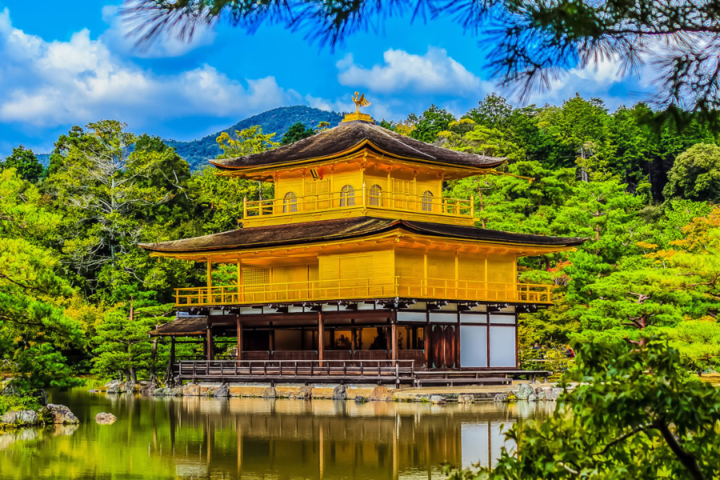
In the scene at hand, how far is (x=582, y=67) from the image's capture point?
6.57 m

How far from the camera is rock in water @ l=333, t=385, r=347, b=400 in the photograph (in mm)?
27486

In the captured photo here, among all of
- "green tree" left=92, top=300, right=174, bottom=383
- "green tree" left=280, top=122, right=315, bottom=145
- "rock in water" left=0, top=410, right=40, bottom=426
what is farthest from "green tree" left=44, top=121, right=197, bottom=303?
"rock in water" left=0, top=410, right=40, bottom=426

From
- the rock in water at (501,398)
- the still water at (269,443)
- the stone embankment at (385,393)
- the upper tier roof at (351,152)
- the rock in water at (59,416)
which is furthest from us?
the upper tier roof at (351,152)

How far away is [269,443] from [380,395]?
10.3m

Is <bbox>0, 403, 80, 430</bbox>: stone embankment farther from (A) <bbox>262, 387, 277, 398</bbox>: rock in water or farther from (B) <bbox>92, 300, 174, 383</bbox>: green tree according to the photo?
(B) <bbox>92, 300, 174, 383</bbox>: green tree

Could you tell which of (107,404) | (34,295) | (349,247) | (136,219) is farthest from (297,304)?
(136,219)

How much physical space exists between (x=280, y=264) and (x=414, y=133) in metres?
29.7

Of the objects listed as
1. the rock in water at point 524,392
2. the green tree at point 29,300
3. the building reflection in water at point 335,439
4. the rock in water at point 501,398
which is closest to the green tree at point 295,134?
the rock in water at point 524,392

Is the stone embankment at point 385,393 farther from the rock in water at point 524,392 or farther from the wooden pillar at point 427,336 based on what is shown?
the wooden pillar at point 427,336

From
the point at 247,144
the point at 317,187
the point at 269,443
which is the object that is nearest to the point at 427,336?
the point at 317,187

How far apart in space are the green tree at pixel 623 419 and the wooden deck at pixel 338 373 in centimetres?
2043

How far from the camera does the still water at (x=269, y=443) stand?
13.2 metres

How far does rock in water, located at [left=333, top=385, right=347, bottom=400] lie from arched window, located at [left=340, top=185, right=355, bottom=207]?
795cm

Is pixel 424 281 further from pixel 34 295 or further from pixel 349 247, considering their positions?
pixel 34 295
